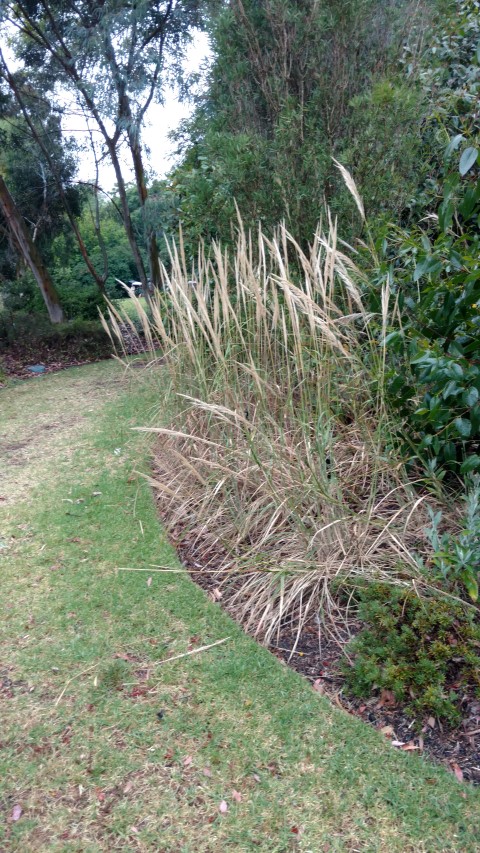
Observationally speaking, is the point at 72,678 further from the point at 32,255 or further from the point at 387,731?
the point at 32,255

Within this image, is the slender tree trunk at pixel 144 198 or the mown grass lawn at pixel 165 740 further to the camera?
the slender tree trunk at pixel 144 198

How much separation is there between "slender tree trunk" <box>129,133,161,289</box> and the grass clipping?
19.9 ft

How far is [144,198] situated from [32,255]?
2.09 metres

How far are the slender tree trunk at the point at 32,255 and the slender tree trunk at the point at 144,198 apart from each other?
1.68 m

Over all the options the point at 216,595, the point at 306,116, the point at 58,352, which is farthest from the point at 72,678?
the point at 58,352

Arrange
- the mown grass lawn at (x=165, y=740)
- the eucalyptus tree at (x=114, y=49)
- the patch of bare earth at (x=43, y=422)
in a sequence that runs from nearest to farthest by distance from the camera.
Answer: the mown grass lawn at (x=165, y=740) < the patch of bare earth at (x=43, y=422) < the eucalyptus tree at (x=114, y=49)

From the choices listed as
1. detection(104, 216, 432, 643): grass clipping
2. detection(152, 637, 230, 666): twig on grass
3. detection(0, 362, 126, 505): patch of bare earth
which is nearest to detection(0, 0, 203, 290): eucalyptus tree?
detection(0, 362, 126, 505): patch of bare earth

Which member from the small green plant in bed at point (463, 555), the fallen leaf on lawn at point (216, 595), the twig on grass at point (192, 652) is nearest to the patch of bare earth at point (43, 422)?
the fallen leaf on lawn at point (216, 595)

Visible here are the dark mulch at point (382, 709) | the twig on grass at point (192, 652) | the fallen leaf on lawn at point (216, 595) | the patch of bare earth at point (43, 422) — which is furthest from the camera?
the patch of bare earth at point (43, 422)

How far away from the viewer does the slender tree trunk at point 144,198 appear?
31.0 ft

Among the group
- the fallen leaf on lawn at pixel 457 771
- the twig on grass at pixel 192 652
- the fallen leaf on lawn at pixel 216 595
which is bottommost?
the fallen leaf on lawn at pixel 457 771

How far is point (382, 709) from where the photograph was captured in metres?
Answer: 2.21

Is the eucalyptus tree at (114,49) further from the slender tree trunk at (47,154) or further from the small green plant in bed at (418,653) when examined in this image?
the small green plant in bed at (418,653)

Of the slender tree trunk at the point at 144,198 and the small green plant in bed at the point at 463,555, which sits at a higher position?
the slender tree trunk at the point at 144,198
